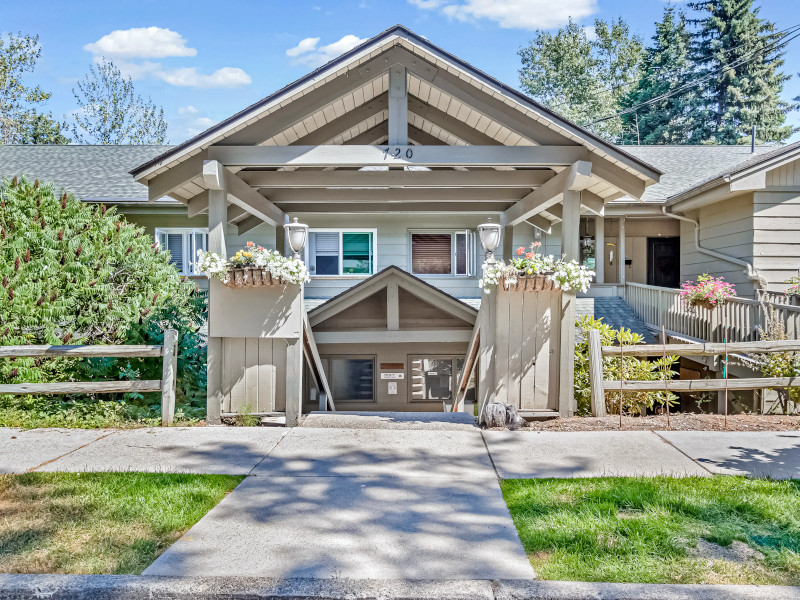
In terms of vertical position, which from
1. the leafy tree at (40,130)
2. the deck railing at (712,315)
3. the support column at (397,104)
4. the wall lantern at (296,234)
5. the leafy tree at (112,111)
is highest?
the leafy tree at (112,111)

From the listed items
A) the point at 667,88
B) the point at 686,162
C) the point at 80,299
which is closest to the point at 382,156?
the point at 80,299

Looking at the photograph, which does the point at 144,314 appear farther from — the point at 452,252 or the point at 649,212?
the point at 649,212

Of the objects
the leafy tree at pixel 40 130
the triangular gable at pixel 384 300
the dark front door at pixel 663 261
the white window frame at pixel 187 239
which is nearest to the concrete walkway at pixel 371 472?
the triangular gable at pixel 384 300

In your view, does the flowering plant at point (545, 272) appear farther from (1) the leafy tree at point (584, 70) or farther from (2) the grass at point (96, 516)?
(1) the leafy tree at point (584, 70)

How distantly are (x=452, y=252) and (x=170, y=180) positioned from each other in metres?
8.52

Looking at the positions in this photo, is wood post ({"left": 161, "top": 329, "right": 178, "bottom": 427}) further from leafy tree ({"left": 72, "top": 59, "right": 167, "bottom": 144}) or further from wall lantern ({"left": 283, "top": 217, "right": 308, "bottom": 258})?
leafy tree ({"left": 72, "top": 59, "right": 167, "bottom": 144})

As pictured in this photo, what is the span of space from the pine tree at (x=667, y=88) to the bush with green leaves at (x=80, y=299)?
1440 inches

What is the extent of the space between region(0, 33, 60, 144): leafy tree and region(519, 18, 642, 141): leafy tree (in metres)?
30.0

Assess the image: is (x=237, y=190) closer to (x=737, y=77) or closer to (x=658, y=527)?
(x=658, y=527)

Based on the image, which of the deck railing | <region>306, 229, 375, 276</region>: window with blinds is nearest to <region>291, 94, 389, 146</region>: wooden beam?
the deck railing

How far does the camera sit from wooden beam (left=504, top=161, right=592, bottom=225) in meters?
6.50

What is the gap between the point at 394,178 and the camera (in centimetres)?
789

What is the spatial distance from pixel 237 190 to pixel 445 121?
9.27ft

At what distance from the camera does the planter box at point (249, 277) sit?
638 cm
